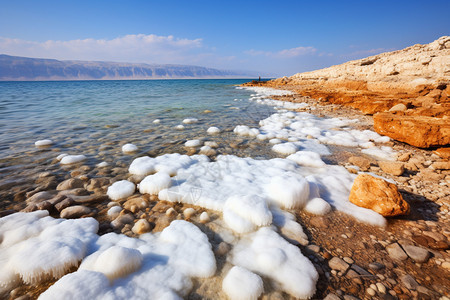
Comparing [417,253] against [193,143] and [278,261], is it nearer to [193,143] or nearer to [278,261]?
[278,261]

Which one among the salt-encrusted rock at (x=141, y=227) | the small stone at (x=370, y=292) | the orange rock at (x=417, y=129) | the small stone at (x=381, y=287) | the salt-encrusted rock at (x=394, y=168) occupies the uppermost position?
the orange rock at (x=417, y=129)

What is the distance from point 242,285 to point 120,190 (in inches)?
79.7

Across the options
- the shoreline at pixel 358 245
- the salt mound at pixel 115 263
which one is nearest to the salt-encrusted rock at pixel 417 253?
the shoreline at pixel 358 245

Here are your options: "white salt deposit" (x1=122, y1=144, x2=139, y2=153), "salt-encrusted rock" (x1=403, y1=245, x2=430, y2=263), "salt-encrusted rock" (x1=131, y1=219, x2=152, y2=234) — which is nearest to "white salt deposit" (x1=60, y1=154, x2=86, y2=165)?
"white salt deposit" (x1=122, y1=144, x2=139, y2=153)

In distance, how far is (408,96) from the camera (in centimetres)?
772

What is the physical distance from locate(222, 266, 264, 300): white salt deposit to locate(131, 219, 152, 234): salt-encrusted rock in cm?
99

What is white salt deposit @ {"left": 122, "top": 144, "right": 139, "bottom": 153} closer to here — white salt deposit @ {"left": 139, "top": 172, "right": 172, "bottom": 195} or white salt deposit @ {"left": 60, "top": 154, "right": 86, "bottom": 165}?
white salt deposit @ {"left": 60, "top": 154, "right": 86, "bottom": 165}

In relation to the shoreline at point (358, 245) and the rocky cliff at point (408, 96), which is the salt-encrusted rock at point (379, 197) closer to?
the shoreline at point (358, 245)

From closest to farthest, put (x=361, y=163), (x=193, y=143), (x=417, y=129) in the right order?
(x=361, y=163)
(x=417, y=129)
(x=193, y=143)

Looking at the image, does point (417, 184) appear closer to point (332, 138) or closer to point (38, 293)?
point (332, 138)

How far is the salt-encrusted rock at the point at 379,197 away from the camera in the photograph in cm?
202

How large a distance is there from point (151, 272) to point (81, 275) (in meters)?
0.46

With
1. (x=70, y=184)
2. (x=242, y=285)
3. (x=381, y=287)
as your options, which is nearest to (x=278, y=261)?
(x=242, y=285)

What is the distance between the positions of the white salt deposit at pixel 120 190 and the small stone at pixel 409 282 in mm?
2924
